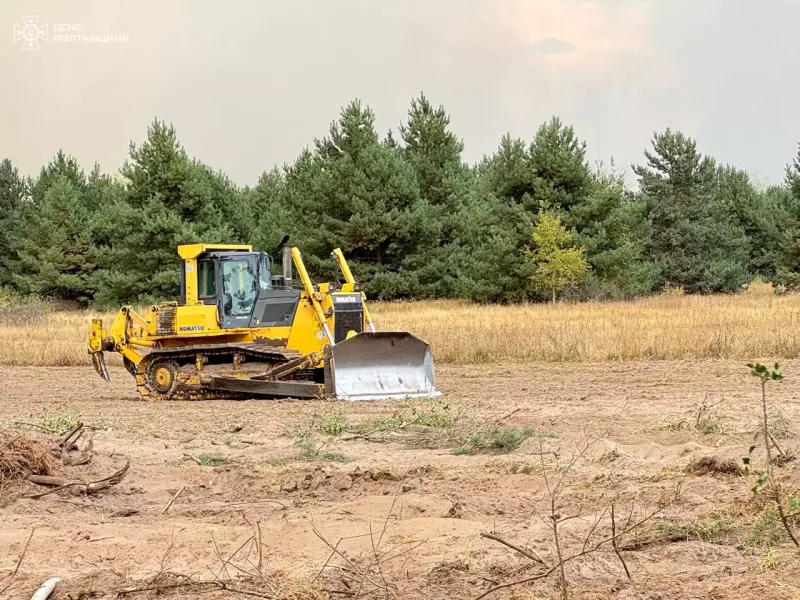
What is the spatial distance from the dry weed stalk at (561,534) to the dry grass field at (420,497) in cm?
3

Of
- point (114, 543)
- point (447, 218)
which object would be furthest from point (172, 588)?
point (447, 218)

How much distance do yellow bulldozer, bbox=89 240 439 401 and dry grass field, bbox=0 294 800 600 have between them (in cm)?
56

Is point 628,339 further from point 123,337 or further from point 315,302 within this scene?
point 123,337

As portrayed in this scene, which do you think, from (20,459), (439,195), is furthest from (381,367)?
(439,195)

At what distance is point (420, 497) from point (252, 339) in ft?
27.2

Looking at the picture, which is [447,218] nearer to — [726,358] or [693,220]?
[693,220]

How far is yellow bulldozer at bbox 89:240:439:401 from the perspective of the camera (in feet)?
46.2

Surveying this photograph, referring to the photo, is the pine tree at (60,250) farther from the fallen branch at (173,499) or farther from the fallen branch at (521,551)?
the fallen branch at (521,551)

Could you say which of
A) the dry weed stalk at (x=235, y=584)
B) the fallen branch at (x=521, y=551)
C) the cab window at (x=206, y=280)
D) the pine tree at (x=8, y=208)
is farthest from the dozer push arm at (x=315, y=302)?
the pine tree at (x=8, y=208)

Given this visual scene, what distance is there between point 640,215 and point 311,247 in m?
15.3

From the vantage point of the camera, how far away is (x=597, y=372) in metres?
16.7

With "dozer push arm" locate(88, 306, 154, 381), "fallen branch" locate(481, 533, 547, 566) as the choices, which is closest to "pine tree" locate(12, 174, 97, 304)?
"dozer push arm" locate(88, 306, 154, 381)

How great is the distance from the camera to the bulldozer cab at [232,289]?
14.9m

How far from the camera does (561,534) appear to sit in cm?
592
